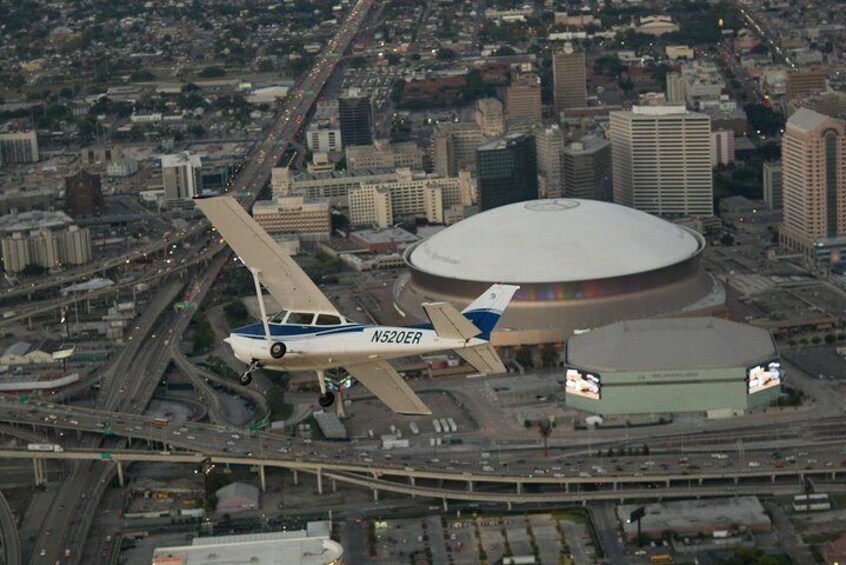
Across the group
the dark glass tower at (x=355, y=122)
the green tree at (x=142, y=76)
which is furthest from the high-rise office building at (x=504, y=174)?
the green tree at (x=142, y=76)

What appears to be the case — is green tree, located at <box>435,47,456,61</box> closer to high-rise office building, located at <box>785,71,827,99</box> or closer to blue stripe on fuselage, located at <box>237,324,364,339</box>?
high-rise office building, located at <box>785,71,827,99</box>

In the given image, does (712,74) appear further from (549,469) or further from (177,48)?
(549,469)

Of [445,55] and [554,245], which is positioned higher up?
[554,245]

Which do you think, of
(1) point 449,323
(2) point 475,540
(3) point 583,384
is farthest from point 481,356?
(3) point 583,384

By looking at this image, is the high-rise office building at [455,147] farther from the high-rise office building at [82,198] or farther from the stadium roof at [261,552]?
the stadium roof at [261,552]

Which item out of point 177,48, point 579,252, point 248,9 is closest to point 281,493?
point 579,252

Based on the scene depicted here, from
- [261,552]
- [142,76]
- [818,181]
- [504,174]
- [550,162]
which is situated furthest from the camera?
[142,76]

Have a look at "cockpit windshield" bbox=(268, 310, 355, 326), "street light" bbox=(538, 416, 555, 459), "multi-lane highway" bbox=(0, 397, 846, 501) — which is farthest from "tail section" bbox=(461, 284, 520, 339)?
"street light" bbox=(538, 416, 555, 459)

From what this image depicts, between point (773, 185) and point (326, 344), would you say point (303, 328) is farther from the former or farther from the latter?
point (773, 185)
